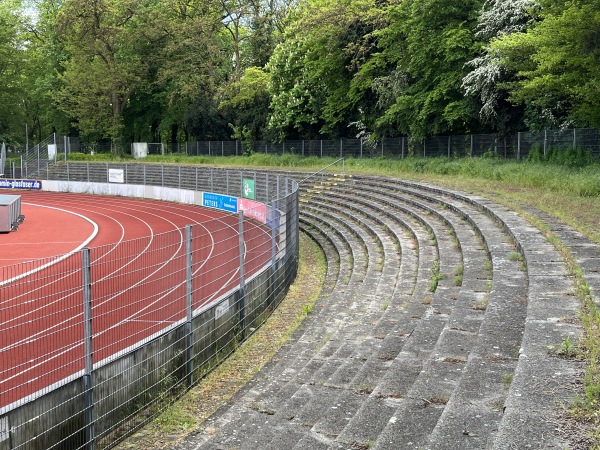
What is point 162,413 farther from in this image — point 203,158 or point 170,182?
point 203,158

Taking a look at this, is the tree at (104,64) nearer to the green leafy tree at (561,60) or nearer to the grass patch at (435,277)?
the green leafy tree at (561,60)

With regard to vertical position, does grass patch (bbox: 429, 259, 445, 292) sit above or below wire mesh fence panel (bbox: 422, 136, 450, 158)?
below

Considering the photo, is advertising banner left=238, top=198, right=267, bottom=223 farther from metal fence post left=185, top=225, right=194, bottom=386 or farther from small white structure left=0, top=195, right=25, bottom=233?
small white structure left=0, top=195, right=25, bottom=233

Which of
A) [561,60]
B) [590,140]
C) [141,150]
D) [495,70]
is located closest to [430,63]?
[495,70]

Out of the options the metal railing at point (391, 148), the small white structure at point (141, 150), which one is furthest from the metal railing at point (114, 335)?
the small white structure at point (141, 150)

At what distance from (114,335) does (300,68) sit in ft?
134

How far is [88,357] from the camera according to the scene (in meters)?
6.95

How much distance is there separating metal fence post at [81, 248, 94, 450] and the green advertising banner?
75.8ft

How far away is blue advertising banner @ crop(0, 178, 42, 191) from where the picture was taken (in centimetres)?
4732

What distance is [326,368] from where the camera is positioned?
8.20 metres

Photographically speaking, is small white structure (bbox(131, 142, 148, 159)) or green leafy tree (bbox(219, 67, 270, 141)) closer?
green leafy tree (bbox(219, 67, 270, 141))

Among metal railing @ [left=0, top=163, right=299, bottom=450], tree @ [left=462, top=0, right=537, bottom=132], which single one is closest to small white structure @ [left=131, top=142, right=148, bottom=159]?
tree @ [left=462, top=0, right=537, bottom=132]

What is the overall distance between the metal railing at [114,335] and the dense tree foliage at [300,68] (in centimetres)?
1629

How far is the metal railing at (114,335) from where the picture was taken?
6672 mm
